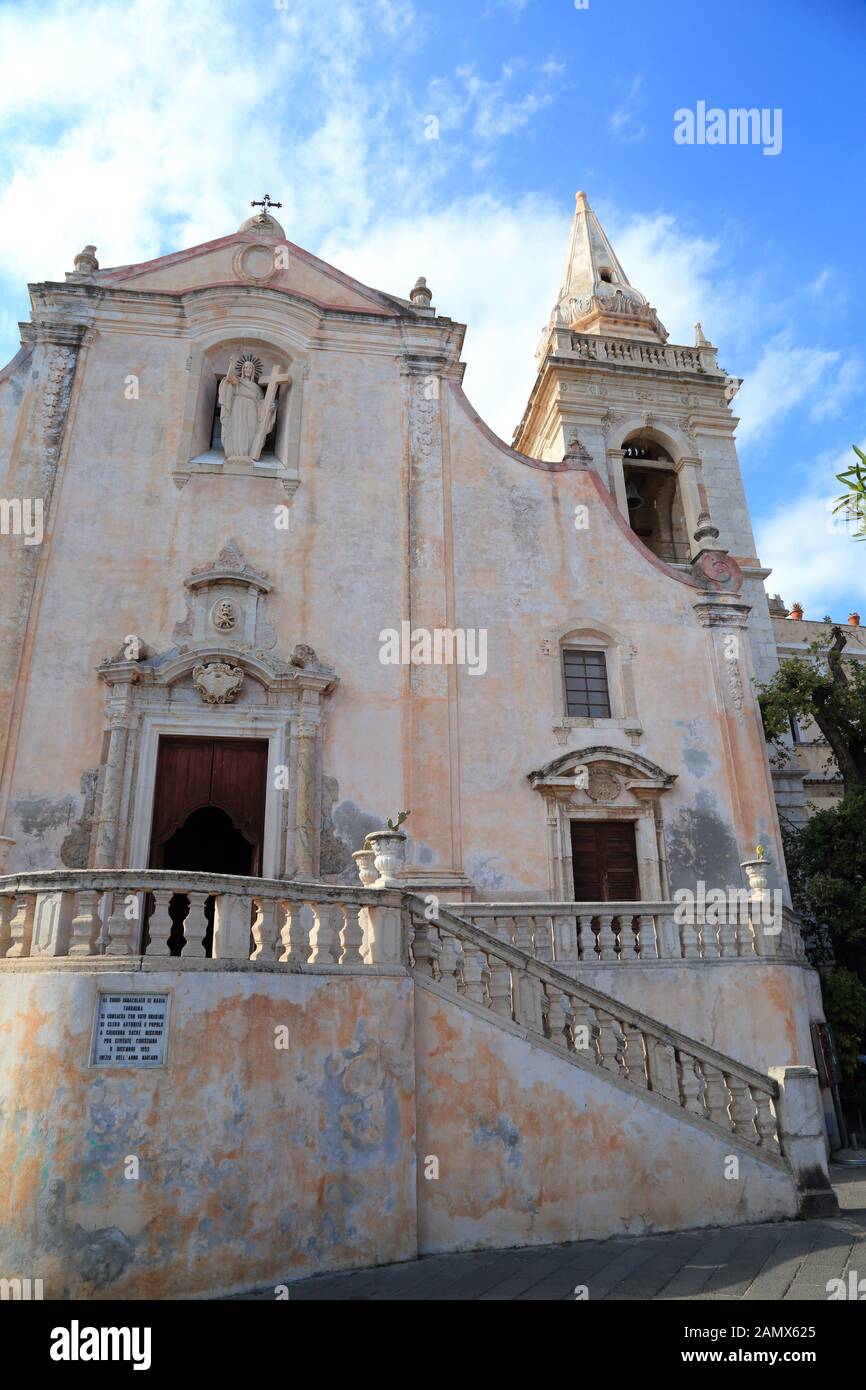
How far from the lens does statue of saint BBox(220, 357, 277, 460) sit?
1544 centimetres

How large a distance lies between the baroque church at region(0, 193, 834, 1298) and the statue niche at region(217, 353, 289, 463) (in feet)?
0.32

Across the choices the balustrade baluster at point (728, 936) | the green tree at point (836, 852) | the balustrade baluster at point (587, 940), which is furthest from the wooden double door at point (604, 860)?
the green tree at point (836, 852)

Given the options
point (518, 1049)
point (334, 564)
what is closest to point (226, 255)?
point (334, 564)

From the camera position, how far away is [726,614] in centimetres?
1548

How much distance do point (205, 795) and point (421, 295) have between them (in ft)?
34.1

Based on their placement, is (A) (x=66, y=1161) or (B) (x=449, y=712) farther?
(B) (x=449, y=712)

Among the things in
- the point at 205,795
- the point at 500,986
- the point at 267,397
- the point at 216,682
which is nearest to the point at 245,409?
the point at 267,397

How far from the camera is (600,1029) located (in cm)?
857

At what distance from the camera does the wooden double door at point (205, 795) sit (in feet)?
43.1

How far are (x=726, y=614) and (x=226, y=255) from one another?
11251 mm

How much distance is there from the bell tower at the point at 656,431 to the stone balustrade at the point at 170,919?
1487 cm
